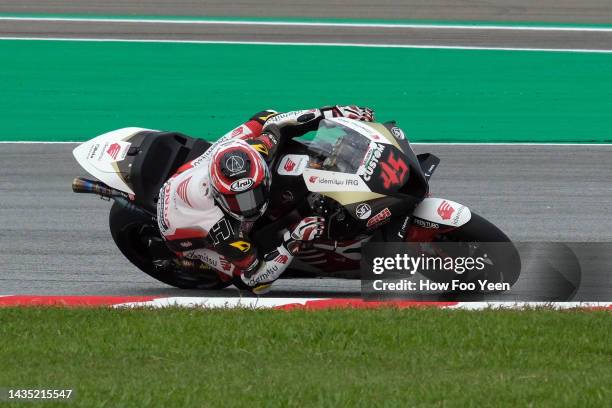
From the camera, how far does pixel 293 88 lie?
1720cm

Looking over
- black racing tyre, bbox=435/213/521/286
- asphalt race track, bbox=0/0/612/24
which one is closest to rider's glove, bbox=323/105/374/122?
black racing tyre, bbox=435/213/521/286

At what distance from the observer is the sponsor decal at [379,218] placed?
814 centimetres

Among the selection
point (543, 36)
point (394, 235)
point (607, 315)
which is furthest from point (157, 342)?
point (543, 36)

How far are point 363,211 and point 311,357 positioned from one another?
1.77 m

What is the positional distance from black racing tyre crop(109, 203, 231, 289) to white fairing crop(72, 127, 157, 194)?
10.9 inches

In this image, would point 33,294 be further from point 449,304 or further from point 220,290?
point 449,304

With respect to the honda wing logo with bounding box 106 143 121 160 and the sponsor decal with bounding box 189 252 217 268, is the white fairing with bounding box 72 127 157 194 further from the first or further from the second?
the sponsor decal with bounding box 189 252 217 268

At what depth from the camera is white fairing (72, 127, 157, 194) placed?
351 inches

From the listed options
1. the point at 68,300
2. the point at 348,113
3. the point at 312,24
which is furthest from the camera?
the point at 312,24

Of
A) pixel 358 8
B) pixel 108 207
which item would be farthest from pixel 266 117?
pixel 358 8

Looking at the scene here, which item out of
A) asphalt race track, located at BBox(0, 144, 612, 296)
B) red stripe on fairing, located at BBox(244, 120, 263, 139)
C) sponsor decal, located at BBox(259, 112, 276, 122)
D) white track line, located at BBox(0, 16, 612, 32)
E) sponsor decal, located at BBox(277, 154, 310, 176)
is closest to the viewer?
sponsor decal, located at BBox(277, 154, 310, 176)

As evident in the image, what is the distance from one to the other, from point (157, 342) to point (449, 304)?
2011 millimetres

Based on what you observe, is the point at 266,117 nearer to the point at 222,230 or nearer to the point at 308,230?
the point at 222,230

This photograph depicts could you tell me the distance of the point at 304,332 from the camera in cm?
699
